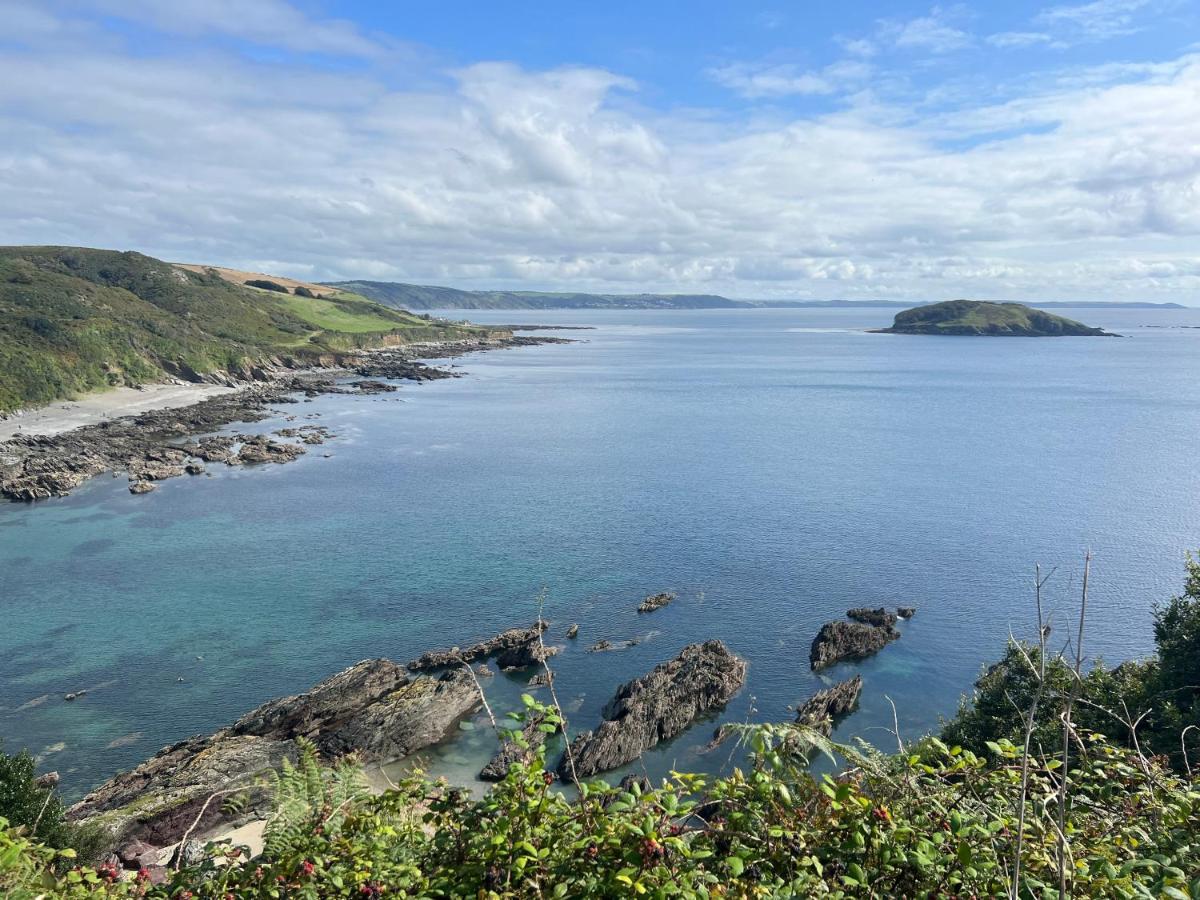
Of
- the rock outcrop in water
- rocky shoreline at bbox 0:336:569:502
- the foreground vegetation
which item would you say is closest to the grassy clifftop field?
A: rocky shoreline at bbox 0:336:569:502

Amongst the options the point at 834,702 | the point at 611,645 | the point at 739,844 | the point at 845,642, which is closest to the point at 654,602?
the point at 611,645

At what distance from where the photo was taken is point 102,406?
122 m

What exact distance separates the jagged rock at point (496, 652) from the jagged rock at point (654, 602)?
26.2 feet

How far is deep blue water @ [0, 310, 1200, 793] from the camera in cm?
4075

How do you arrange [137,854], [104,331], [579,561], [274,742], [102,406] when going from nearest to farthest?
1. [137,854]
2. [274,742]
3. [579,561]
4. [102,406]
5. [104,331]

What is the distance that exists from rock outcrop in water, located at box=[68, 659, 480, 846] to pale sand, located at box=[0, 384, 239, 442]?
83597 millimetres

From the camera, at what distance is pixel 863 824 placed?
22.5 ft

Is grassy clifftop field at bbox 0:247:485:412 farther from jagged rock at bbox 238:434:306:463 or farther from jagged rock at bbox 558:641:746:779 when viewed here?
jagged rock at bbox 558:641:746:779

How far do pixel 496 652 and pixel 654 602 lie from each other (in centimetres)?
1162

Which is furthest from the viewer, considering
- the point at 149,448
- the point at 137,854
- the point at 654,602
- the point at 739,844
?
the point at 149,448

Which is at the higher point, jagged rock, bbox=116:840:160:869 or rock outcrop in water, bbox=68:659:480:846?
jagged rock, bbox=116:840:160:869

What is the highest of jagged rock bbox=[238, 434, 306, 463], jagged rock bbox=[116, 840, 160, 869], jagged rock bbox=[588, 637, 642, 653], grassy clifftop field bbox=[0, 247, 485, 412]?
grassy clifftop field bbox=[0, 247, 485, 412]

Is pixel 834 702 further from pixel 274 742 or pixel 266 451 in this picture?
pixel 266 451

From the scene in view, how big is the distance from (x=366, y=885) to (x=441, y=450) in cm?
9456
